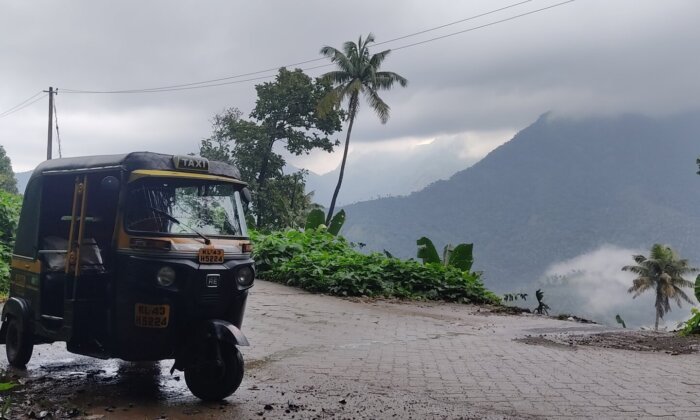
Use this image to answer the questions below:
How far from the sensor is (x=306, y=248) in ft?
63.5

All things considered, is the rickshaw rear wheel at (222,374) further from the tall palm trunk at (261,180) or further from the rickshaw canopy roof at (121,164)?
the tall palm trunk at (261,180)

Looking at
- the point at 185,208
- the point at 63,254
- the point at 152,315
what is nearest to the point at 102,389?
the point at 152,315

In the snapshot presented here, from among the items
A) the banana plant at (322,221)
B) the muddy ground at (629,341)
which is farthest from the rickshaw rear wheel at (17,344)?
the banana plant at (322,221)

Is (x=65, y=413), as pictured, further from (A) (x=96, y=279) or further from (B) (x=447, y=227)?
(B) (x=447, y=227)

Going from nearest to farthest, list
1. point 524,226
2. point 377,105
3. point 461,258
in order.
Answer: point 461,258
point 377,105
point 524,226

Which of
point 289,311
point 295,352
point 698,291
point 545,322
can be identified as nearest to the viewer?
point 295,352

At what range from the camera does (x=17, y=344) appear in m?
7.03

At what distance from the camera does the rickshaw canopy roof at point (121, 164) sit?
6129mm

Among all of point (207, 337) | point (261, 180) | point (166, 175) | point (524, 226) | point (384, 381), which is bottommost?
point (384, 381)

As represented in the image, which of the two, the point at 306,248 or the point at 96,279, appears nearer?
the point at 96,279

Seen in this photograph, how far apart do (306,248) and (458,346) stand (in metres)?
10.2

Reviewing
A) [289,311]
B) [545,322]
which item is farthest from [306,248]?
[545,322]

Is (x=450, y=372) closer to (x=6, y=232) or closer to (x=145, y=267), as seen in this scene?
(x=145, y=267)

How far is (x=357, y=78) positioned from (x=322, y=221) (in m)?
16.6
